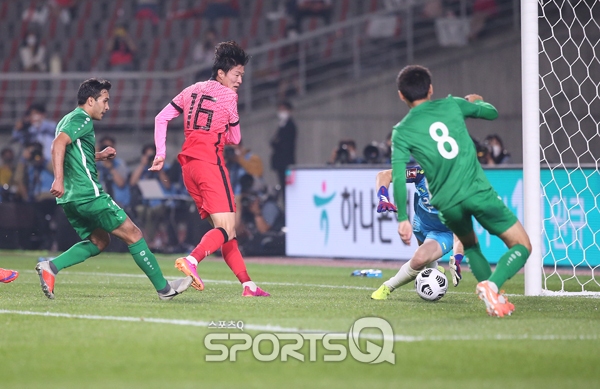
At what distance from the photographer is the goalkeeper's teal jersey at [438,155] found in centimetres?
667

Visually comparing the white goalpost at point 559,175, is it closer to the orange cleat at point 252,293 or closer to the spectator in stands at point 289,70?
the orange cleat at point 252,293

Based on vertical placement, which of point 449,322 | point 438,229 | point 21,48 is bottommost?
point 449,322

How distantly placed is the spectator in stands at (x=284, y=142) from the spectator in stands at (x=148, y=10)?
668 centimetres

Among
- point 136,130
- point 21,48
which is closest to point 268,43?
point 136,130

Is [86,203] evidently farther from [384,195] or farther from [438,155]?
[438,155]

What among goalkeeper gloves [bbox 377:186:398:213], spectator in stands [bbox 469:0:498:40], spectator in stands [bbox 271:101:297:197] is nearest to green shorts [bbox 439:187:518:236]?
goalkeeper gloves [bbox 377:186:398:213]

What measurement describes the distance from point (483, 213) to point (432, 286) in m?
1.48

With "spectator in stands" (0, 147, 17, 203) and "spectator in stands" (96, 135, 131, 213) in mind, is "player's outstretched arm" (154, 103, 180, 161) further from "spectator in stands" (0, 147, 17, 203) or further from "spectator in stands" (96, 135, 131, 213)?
"spectator in stands" (0, 147, 17, 203)

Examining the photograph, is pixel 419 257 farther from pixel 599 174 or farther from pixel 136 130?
pixel 136 130

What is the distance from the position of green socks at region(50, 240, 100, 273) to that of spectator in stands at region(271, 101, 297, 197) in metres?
9.82

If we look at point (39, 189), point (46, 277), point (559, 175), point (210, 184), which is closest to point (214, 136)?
point (210, 184)

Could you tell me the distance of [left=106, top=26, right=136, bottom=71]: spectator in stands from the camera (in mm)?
21656

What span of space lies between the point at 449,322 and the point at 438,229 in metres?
2.21

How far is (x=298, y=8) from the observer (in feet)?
72.0
